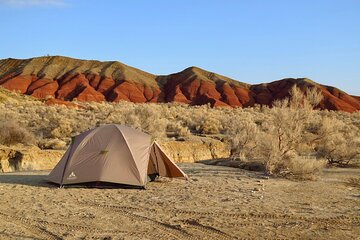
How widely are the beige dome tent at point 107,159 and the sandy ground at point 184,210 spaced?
338 millimetres

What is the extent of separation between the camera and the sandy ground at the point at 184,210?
288 inches

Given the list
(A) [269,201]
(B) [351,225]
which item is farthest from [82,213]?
(B) [351,225]

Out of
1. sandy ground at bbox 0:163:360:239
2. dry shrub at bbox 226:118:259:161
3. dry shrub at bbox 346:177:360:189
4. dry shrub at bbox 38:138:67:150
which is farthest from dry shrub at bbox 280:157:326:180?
dry shrub at bbox 38:138:67:150

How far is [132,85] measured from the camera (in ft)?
254

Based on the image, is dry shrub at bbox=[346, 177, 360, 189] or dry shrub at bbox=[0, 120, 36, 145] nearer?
dry shrub at bbox=[346, 177, 360, 189]

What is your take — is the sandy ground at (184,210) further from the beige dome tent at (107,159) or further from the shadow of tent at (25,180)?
the beige dome tent at (107,159)

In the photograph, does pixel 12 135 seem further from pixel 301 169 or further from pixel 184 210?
pixel 184 210

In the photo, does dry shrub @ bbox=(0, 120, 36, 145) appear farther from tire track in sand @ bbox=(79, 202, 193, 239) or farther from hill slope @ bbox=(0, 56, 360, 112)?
hill slope @ bbox=(0, 56, 360, 112)

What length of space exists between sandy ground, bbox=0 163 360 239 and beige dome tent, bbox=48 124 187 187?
1.11 ft

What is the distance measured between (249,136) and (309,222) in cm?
1283

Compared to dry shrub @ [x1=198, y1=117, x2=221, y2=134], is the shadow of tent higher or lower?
lower

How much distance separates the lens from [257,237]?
709 centimetres

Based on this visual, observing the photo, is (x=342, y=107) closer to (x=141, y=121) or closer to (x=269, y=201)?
(x=141, y=121)

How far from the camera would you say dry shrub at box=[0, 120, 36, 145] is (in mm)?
19766
